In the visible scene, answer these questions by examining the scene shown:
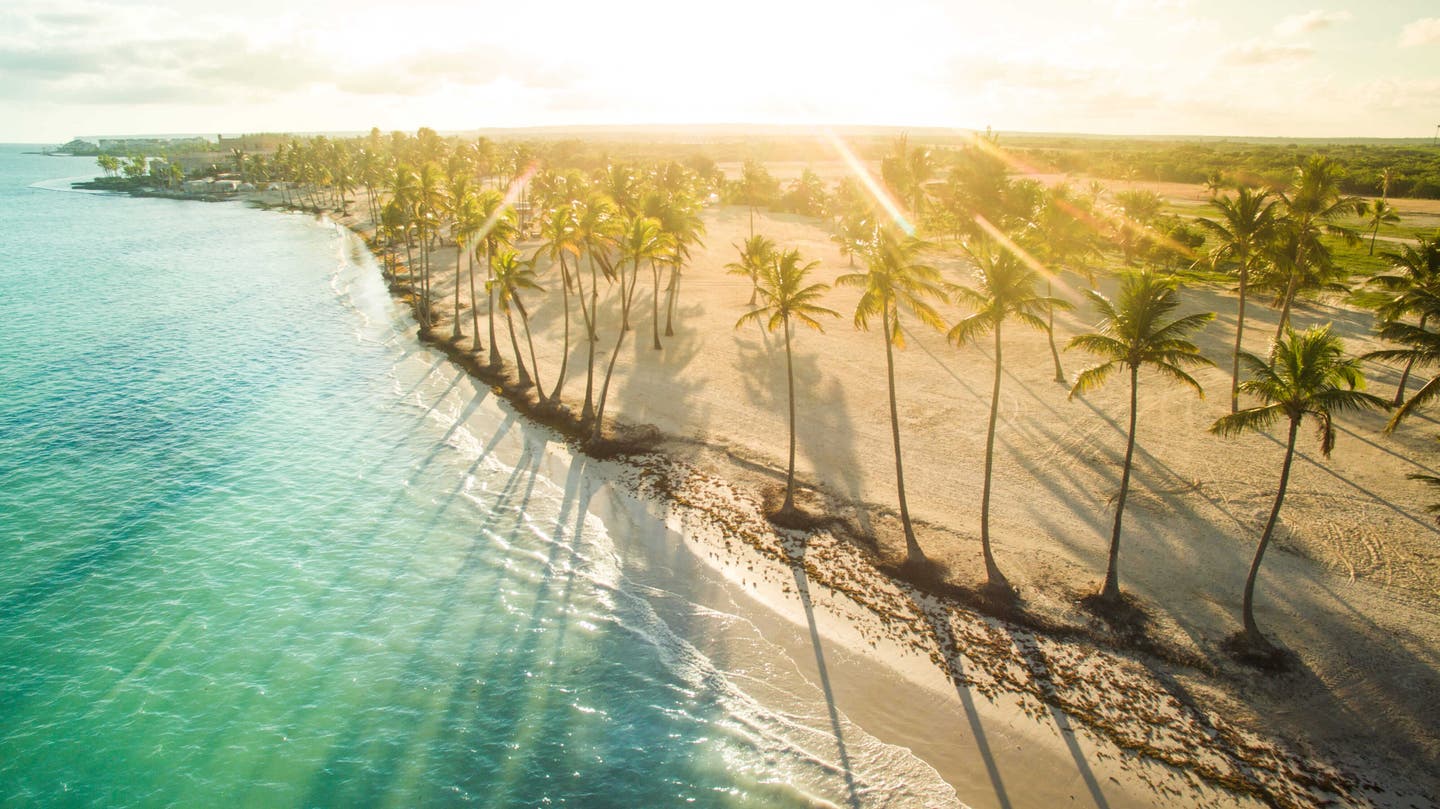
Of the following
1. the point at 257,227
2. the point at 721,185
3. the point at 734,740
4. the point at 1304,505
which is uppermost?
the point at 721,185

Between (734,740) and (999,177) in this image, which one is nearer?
(734,740)

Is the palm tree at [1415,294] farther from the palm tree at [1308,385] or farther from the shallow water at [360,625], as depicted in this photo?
the shallow water at [360,625]

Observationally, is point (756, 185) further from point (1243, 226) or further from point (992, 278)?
point (992, 278)

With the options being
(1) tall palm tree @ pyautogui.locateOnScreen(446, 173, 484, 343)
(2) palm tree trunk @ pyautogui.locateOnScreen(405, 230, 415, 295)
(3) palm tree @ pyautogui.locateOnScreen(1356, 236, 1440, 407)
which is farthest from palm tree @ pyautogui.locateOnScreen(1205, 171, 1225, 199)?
(2) palm tree trunk @ pyautogui.locateOnScreen(405, 230, 415, 295)

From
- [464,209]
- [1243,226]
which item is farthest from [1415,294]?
[464,209]

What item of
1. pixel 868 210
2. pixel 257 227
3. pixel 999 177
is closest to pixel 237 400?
pixel 868 210

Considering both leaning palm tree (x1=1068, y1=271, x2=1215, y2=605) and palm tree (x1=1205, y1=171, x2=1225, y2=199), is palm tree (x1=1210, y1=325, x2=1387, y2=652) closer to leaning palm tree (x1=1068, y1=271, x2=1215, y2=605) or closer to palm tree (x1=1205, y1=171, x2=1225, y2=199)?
leaning palm tree (x1=1068, y1=271, x2=1215, y2=605)

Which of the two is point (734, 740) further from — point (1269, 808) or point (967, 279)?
point (967, 279)

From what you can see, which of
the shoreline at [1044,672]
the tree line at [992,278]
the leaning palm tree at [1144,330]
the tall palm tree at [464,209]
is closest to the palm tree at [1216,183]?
the tree line at [992,278]
